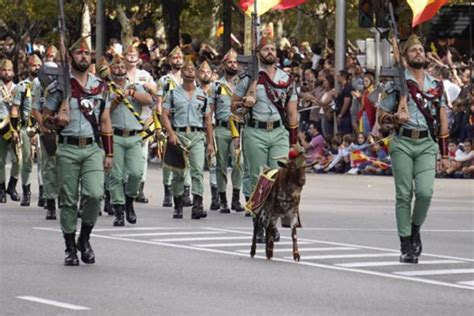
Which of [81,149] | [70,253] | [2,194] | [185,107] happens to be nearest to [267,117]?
[185,107]

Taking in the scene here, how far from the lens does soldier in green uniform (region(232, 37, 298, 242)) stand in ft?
62.0

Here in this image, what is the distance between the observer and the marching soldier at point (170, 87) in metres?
23.0

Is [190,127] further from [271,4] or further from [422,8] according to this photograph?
[271,4]

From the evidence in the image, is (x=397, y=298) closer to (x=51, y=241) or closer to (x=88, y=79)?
(x=88, y=79)

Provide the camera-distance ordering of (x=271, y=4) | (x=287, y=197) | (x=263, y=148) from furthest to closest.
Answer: (x=271, y=4) → (x=263, y=148) → (x=287, y=197)

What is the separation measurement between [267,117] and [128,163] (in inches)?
107

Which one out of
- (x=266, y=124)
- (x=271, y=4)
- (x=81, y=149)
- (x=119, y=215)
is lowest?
(x=119, y=215)

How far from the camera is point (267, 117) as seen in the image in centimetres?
1912

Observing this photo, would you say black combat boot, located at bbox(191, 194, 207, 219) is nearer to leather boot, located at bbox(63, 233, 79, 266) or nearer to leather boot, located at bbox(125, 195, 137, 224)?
leather boot, located at bbox(125, 195, 137, 224)

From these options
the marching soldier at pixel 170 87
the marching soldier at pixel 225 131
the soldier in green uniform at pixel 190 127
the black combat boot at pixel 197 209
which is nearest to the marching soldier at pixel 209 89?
A: the marching soldier at pixel 225 131

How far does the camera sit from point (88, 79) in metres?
16.6

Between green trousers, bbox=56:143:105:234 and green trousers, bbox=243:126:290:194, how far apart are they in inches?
117

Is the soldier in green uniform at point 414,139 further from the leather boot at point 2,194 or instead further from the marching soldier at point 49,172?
the leather boot at point 2,194

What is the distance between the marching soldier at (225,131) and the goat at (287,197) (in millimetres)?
6246
